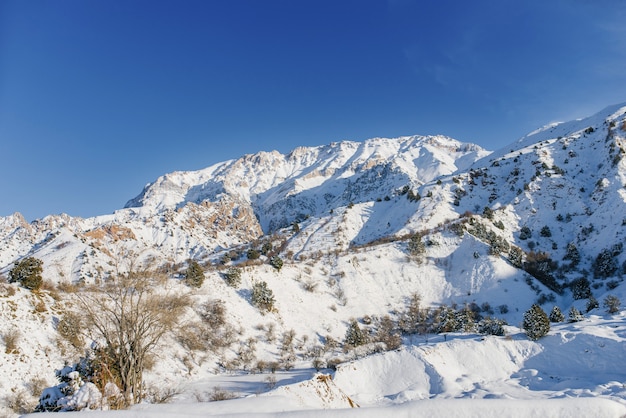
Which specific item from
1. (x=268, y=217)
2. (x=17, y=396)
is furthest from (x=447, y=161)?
(x=17, y=396)

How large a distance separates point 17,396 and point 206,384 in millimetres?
8207

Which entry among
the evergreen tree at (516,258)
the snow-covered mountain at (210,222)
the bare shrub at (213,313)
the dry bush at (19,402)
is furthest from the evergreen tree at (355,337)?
the snow-covered mountain at (210,222)

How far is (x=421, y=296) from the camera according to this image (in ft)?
108

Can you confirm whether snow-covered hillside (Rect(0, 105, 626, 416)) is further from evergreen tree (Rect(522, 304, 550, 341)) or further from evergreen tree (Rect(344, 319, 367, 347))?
evergreen tree (Rect(344, 319, 367, 347))

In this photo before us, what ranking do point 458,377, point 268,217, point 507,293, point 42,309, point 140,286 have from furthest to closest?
point 268,217
point 507,293
point 42,309
point 458,377
point 140,286

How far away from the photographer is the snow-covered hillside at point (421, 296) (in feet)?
50.8

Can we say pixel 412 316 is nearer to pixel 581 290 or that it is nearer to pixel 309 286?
pixel 309 286

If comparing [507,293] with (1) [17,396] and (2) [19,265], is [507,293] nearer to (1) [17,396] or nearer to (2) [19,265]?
(1) [17,396]

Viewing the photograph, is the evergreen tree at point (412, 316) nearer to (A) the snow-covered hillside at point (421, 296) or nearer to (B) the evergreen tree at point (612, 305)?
(A) the snow-covered hillside at point (421, 296)

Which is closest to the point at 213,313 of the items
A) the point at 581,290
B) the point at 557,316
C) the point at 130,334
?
the point at 130,334

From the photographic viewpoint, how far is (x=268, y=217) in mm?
182000

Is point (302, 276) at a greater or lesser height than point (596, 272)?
greater

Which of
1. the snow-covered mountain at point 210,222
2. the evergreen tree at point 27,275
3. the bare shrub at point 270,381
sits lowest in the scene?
the bare shrub at point 270,381

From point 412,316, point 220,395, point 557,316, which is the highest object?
point 220,395
